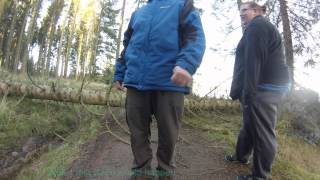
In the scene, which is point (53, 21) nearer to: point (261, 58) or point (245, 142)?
point (245, 142)

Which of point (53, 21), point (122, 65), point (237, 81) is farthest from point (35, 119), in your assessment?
point (53, 21)

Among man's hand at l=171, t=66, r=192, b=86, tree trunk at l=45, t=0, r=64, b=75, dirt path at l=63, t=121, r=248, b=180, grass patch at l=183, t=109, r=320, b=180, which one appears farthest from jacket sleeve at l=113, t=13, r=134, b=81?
tree trunk at l=45, t=0, r=64, b=75

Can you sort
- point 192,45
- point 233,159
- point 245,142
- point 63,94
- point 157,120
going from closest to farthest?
point 192,45 → point 157,120 → point 245,142 → point 233,159 → point 63,94

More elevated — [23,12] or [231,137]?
[23,12]

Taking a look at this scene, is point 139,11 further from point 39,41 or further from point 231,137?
point 39,41

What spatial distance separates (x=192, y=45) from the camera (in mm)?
3252

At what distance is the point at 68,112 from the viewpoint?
6.96 meters

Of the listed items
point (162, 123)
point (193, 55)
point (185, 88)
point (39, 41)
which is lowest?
point (162, 123)

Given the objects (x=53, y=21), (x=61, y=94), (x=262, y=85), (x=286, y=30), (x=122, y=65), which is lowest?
(x=61, y=94)

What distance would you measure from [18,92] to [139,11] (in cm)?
424

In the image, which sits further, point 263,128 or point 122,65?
point 263,128

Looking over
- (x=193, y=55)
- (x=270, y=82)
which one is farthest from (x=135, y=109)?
(x=270, y=82)

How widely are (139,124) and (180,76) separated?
72 cm

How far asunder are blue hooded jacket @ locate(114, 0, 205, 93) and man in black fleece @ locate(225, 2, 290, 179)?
78cm
